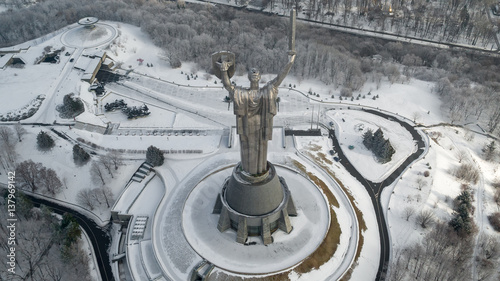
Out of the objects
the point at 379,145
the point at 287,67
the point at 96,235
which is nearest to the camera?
the point at 287,67

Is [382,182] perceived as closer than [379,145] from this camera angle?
Yes

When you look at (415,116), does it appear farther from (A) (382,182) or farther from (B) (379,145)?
(A) (382,182)

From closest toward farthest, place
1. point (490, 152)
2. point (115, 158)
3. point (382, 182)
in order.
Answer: point (382, 182), point (115, 158), point (490, 152)

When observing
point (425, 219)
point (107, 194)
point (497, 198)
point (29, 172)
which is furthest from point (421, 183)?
point (29, 172)

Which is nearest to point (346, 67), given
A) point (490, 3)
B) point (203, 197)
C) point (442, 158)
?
point (442, 158)

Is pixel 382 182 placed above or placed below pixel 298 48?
below

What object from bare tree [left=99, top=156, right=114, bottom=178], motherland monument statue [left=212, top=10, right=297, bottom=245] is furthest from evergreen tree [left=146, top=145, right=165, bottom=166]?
motherland monument statue [left=212, top=10, right=297, bottom=245]

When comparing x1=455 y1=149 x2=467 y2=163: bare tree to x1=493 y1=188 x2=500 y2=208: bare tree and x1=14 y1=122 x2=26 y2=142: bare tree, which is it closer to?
x1=493 y1=188 x2=500 y2=208: bare tree

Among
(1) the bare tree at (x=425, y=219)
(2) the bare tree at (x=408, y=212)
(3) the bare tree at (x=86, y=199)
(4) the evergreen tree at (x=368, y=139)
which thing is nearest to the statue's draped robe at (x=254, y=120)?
(2) the bare tree at (x=408, y=212)
